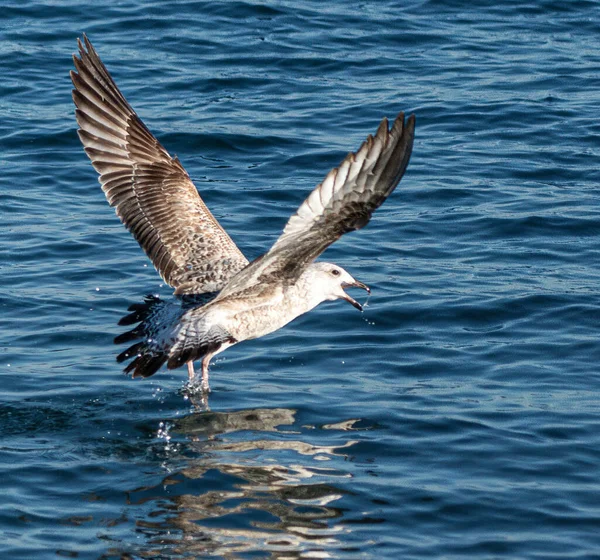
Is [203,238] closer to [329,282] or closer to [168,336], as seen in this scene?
[329,282]

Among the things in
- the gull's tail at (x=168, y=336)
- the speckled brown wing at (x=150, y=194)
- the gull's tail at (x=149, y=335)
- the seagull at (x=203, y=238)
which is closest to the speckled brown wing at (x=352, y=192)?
the seagull at (x=203, y=238)

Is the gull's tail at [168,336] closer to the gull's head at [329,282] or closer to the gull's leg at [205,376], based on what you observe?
the gull's leg at [205,376]

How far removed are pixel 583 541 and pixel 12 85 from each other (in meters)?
10.5

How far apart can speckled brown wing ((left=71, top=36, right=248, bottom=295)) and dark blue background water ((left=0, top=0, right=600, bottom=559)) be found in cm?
82

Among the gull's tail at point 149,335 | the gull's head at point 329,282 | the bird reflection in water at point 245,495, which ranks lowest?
the bird reflection in water at point 245,495

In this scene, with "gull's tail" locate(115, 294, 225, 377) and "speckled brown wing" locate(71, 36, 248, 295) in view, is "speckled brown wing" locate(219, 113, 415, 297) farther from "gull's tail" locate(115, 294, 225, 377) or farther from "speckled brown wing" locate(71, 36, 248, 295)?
"speckled brown wing" locate(71, 36, 248, 295)

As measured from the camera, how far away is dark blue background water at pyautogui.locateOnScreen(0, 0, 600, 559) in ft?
21.1

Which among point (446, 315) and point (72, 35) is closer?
point (446, 315)

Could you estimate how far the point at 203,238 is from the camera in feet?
28.0

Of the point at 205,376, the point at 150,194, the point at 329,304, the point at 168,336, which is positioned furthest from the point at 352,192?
the point at 329,304

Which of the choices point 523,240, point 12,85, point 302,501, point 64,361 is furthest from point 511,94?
point 302,501

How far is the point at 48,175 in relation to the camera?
12.1 metres

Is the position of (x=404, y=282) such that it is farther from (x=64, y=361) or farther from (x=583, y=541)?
(x=583, y=541)

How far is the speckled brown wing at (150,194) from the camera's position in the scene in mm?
8391
